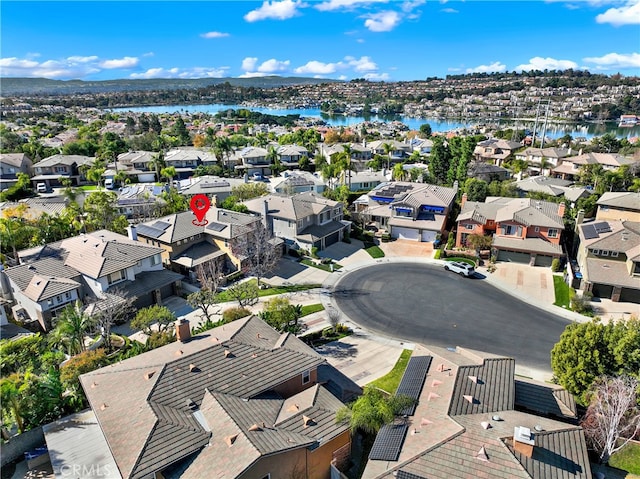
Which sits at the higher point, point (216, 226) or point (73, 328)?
point (216, 226)

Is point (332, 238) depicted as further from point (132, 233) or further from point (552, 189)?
point (552, 189)

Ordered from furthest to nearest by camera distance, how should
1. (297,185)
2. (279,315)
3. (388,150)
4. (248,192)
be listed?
(388,150)
(297,185)
(248,192)
(279,315)

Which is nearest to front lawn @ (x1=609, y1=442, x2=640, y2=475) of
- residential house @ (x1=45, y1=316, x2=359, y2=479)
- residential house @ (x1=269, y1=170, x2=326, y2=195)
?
residential house @ (x1=45, y1=316, x2=359, y2=479)

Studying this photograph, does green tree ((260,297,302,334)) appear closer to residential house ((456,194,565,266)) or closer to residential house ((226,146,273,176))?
residential house ((456,194,565,266))

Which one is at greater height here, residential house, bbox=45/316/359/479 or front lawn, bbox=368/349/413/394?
residential house, bbox=45/316/359/479

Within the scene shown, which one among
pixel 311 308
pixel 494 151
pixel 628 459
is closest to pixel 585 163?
pixel 494 151

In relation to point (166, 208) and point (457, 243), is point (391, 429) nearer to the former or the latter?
point (457, 243)

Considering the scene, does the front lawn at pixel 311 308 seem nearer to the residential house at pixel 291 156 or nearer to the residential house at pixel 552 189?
the residential house at pixel 552 189
